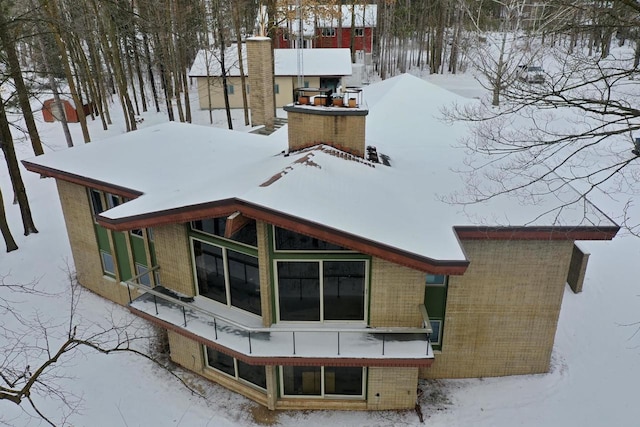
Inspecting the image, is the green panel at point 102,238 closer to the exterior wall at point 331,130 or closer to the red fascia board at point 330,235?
the red fascia board at point 330,235

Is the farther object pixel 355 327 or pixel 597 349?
pixel 597 349

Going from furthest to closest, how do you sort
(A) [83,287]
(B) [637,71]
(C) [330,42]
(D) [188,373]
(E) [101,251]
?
(C) [330,42], (A) [83,287], (E) [101,251], (D) [188,373], (B) [637,71]

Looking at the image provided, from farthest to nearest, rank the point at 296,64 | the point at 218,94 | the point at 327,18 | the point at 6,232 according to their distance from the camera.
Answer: the point at 327,18 → the point at 218,94 → the point at 296,64 → the point at 6,232

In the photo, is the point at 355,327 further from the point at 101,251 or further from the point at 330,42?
the point at 330,42

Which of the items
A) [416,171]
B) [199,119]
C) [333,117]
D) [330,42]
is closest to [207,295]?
[333,117]

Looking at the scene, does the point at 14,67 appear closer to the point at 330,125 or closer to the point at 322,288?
the point at 330,125

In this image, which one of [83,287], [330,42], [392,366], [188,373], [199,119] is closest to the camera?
[392,366]

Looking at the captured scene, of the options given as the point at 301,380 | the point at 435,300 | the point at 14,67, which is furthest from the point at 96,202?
the point at 435,300

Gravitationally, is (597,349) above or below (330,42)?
below
